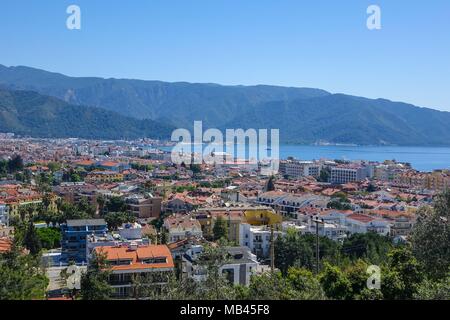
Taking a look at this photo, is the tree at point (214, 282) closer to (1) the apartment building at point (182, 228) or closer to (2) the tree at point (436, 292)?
(2) the tree at point (436, 292)

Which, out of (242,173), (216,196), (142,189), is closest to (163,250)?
(216,196)

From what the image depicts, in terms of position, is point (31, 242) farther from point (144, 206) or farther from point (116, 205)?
point (144, 206)

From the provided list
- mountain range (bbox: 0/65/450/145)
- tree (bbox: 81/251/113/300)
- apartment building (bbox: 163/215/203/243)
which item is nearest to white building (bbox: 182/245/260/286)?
tree (bbox: 81/251/113/300)

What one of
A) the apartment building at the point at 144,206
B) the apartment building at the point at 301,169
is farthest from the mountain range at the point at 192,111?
the apartment building at the point at 144,206

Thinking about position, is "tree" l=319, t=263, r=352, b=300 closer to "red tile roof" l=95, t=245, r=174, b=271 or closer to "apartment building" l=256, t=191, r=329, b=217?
"red tile roof" l=95, t=245, r=174, b=271

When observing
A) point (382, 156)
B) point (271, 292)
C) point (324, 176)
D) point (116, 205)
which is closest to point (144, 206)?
point (116, 205)
